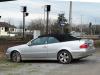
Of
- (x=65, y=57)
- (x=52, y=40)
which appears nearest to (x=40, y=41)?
(x=52, y=40)

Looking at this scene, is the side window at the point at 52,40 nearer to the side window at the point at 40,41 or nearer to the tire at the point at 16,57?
the side window at the point at 40,41

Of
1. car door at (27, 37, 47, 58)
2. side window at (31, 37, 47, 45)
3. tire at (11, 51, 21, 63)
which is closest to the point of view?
car door at (27, 37, 47, 58)

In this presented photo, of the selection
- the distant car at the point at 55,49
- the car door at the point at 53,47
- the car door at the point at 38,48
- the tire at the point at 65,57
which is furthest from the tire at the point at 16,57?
the tire at the point at 65,57

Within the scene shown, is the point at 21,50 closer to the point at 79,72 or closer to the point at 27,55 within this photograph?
the point at 27,55

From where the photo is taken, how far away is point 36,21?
10819 centimetres

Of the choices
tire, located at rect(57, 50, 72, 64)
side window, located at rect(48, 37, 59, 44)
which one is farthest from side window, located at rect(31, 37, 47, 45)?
tire, located at rect(57, 50, 72, 64)

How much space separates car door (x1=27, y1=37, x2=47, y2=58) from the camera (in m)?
17.4

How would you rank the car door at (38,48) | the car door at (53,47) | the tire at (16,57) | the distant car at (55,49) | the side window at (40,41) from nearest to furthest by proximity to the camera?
the distant car at (55,49)
the car door at (53,47)
the car door at (38,48)
the side window at (40,41)
the tire at (16,57)

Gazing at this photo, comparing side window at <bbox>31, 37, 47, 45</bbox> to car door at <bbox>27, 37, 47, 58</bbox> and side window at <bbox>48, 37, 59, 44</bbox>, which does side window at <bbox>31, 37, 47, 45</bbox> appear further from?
side window at <bbox>48, 37, 59, 44</bbox>

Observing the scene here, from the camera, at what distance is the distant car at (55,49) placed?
16.7 metres

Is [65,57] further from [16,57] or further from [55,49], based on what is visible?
[16,57]

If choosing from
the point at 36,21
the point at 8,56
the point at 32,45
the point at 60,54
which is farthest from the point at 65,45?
the point at 36,21

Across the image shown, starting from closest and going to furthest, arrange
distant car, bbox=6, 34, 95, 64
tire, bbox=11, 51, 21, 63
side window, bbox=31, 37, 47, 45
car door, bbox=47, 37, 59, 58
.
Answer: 1. distant car, bbox=6, 34, 95, 64
2. car door, bbox=47, 37, 59, 58
3. side window, bbox=31, 37, 47, 45
4. tire, bbox=11, 51, 21, 63

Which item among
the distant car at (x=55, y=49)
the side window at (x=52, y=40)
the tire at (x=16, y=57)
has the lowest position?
the tire at (x=16, y=57)
